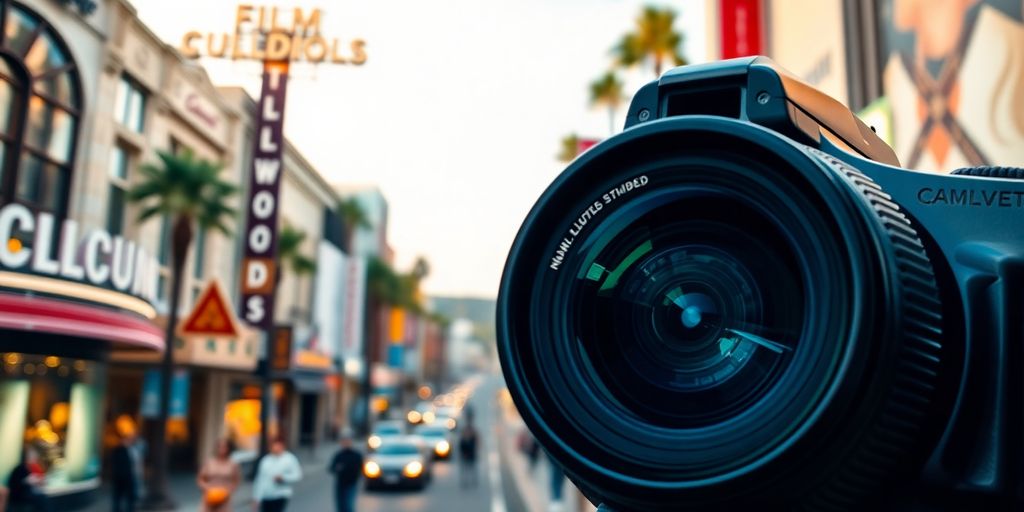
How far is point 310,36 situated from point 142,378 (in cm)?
1391

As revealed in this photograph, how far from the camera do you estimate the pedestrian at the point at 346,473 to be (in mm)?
12008

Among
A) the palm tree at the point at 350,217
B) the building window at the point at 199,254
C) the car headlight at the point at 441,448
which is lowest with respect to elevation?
the car headlight at the point at 441,448

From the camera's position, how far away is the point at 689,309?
156 centimetres

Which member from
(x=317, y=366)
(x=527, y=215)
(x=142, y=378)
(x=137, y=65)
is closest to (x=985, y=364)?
(x=527, y=215)

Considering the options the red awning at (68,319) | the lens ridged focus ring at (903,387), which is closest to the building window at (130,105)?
the red awning at (68,319)

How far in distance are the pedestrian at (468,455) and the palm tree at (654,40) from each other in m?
11.3

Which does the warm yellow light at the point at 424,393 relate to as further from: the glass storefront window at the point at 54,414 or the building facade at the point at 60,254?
the glass storefront window at the point at 54,414

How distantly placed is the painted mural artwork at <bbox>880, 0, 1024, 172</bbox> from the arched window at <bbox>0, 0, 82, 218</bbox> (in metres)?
16.0

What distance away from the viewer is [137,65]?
21656 mm

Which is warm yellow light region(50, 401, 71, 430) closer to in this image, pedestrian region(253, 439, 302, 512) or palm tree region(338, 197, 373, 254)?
pedestrian region(253, 439, 302, 512)

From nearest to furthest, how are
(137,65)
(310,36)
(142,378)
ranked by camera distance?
(310,36)
(137,65)
(142,378)

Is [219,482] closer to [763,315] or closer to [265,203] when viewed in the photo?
[763,315]

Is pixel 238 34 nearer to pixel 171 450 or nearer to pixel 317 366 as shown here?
pixel 171 450

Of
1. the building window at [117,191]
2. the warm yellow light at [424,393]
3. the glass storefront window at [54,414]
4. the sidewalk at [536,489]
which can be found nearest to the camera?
the sidewalk at [536,489]
